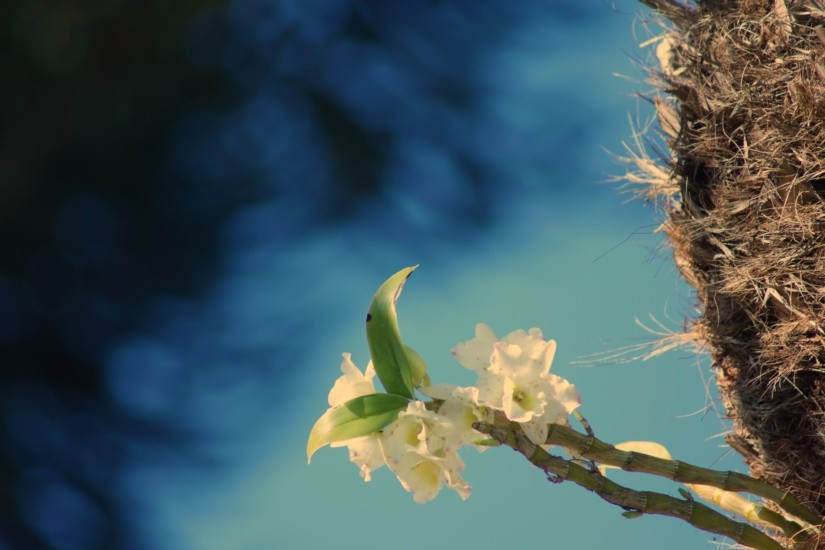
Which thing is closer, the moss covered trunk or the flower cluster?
the flower cluster

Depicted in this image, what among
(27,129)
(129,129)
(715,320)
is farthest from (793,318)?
(27,129)

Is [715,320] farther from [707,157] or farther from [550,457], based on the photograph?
[550,457]

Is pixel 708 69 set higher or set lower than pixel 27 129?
lower

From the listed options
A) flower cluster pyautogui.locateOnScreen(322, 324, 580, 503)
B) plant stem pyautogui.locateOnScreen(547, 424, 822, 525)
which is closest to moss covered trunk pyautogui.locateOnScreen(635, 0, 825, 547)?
plant stem pyautogui.locateOnScreen(547, 424, 822, 525)

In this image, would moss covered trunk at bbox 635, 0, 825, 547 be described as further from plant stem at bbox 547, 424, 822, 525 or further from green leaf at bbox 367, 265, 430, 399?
green leaf at bbox 367, 265, 430, 399

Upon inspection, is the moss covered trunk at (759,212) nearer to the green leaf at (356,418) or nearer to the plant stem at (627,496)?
the plant stem at (627,496)

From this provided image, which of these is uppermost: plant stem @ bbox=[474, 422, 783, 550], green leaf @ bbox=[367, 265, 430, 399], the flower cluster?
green leaf @ bbox=[367, 265, 430, 399]
